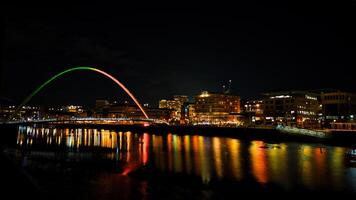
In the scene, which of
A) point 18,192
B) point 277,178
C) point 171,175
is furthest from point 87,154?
point 18,192

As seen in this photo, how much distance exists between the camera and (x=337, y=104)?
9025 centimetres

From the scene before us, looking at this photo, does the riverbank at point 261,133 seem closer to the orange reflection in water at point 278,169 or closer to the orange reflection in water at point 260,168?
the orange reflection in water at point 278,169

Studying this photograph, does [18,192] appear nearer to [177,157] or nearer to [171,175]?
[171,175]

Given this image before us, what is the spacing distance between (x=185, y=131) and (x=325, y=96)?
1843 inches

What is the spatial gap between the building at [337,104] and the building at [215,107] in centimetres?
2996

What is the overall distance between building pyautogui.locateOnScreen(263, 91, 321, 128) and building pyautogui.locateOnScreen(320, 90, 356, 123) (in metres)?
2.31

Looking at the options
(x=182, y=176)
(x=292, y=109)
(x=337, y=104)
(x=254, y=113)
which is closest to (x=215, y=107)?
(x=254, y=113)

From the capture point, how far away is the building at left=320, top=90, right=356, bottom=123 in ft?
290

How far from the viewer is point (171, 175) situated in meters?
20.7

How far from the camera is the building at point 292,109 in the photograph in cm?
8500

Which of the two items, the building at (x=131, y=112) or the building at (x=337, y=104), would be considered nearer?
the building at (x=337, y=104)

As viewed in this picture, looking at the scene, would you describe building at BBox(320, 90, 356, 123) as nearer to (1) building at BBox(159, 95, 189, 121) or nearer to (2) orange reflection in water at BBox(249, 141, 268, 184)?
(2) orange reflection in water at BBox(249, 141, 268, 184)

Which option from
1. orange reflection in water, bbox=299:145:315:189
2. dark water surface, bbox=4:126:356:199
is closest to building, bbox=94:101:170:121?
orange reflection in water, bbox=299:145:315:189

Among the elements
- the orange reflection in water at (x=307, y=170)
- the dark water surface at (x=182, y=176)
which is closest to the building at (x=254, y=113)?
the orange reflection in water at (x=307, y=170)
